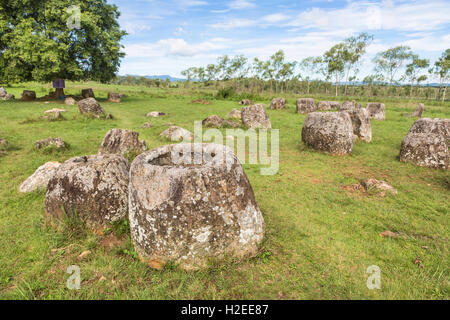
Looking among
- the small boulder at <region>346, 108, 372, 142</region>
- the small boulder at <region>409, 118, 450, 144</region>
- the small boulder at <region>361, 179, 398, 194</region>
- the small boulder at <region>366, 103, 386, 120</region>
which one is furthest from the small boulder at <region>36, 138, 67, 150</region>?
the small boulder at <region>366, 103, 386, 120</region>

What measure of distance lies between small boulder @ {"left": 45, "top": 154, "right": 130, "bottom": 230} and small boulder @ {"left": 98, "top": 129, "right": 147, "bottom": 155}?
436 cm

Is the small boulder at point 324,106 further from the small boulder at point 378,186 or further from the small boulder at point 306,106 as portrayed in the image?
the small boulder at point 378,186

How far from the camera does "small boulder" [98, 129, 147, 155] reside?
8.93 m

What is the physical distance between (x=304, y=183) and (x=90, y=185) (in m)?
5.35

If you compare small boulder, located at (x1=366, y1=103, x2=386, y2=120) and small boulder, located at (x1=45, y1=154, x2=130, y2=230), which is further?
small boulder, located at (x1=366, y1=103, x2=386, y2=120)

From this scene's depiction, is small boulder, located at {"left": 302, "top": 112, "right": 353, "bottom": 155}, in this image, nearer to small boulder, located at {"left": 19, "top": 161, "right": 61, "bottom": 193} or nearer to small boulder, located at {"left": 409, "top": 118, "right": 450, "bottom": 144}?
small boulder, located at {"left": 409, "top": 118, "right": 450, "bottom": 144}

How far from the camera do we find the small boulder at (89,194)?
4371 mm

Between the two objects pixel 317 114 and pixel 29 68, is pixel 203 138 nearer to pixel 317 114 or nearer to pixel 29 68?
pixel 317 114

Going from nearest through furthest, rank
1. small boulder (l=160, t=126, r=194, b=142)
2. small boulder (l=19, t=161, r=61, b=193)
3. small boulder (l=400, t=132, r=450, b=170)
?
small boulder (l=19, t=161, r=61, b=193) < small boulder (l=400, t=132, r=450, b=170) < small boulder (l=160, t=126, r=194, b=142)

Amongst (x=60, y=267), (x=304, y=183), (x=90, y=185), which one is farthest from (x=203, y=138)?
(x=60, y=267)

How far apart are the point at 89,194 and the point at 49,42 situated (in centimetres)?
2286

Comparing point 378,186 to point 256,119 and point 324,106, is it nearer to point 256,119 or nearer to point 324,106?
point 256,119

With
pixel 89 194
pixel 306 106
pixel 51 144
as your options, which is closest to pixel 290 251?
pixel 89 194
